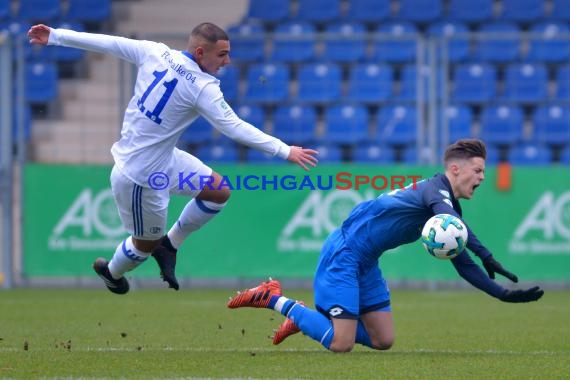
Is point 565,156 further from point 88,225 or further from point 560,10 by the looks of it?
point 88,225

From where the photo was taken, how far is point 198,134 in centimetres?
1730

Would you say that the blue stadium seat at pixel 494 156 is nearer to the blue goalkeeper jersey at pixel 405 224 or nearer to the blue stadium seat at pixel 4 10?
the blue stadium seat at pixel 4 10

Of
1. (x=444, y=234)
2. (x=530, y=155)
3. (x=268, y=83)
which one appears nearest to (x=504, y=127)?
(x=530, y=155)

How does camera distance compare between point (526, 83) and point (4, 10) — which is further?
point (4, 10)

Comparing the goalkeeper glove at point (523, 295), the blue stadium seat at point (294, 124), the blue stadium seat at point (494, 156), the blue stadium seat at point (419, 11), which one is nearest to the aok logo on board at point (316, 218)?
the blue stadium seat at point (294, 124)

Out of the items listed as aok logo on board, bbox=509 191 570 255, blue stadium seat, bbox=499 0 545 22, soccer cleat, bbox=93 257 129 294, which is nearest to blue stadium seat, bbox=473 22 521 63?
blue stadium seat, bbox=499 0 545 22

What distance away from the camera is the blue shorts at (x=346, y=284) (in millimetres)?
8492

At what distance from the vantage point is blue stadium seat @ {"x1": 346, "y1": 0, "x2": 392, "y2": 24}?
69.3ft

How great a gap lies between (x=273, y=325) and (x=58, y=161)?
649 cm

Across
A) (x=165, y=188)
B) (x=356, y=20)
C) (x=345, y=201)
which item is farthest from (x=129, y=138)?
(x=356, y=20)

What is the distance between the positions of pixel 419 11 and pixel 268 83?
5.20 metres

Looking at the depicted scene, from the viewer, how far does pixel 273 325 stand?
11.6 m

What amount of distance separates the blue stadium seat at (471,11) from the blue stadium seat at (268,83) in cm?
514

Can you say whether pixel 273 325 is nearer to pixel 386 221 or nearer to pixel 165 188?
pixel 165 188
